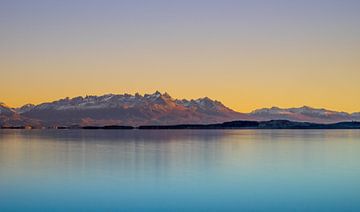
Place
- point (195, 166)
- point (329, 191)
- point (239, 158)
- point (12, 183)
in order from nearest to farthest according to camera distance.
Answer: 1. point (329, 191)
2. point (12, 183)
3. point (195, 166)
4. point (239, 158)

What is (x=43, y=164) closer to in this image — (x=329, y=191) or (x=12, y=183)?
(x=12, y=183)

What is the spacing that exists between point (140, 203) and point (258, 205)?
4678mm

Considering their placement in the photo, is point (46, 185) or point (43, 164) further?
point (43, 164)

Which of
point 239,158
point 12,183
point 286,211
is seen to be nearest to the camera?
point 286,211

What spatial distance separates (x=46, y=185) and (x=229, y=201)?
9.34m

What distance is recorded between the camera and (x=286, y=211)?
1947 cm

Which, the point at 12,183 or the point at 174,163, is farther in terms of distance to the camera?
the point at 174,163

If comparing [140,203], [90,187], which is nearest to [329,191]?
[140,203]

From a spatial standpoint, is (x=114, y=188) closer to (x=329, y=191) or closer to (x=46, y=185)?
(x=46, y=185)

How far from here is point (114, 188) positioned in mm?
24453

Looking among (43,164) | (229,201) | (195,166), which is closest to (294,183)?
(229,201)

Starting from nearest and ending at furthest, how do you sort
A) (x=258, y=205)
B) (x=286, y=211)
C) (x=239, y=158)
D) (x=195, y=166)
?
1. (x=286, y=211)
2. (x=258, y=205)
3. (x=195, y=166)
4. (x=239, y=158)

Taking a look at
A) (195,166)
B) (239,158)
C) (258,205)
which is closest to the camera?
(258,205)

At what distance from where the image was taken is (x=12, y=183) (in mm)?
26375
